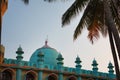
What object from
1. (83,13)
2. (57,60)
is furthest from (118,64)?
(57,60)

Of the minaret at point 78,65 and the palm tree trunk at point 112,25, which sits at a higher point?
the palm tree trunk at point 112,25

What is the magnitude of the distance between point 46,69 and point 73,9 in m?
10.4

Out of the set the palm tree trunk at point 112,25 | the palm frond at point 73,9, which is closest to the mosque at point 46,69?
the palm frond at point 73,9

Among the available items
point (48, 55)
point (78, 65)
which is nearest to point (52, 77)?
point (78, 65)

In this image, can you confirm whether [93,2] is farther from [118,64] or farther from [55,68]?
[55,68]

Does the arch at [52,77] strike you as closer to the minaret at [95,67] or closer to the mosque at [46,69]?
the mosque at [46,69]

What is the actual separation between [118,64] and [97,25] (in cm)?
323

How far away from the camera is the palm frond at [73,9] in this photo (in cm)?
1720

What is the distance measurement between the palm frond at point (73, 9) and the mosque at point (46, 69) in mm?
7974

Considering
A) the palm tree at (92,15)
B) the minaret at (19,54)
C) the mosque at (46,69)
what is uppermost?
the palm tree at (92,15)

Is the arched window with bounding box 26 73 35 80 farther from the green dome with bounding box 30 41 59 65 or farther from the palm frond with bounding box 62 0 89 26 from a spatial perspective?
the palm frond with bounding box 62 0 89 26

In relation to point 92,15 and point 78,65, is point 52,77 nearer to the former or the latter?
point 78,65

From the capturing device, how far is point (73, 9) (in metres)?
17.4

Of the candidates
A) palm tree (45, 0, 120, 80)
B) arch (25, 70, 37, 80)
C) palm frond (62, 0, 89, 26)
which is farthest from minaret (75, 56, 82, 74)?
palm frond (62, 0, 89, 26)
